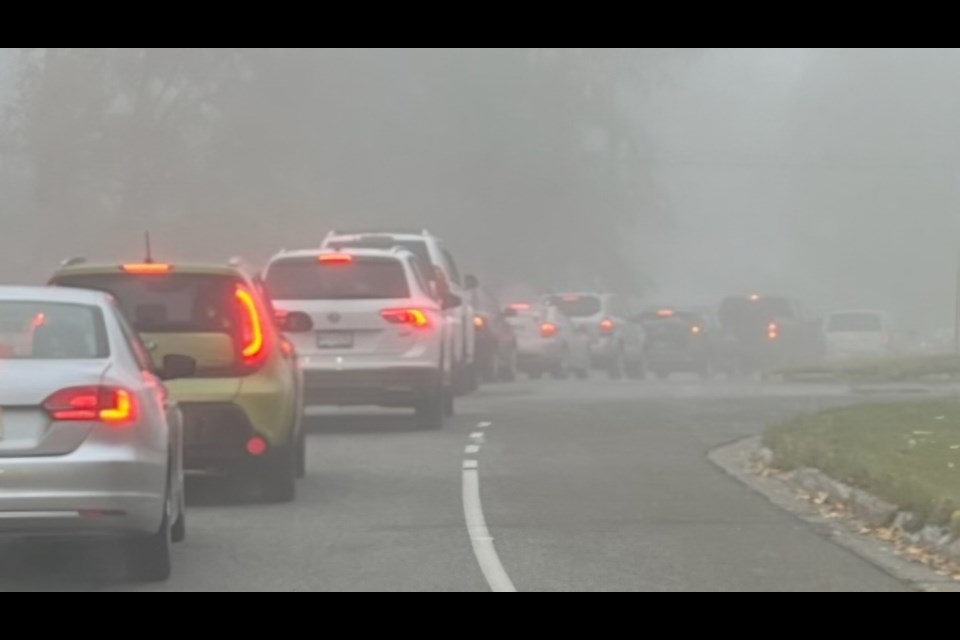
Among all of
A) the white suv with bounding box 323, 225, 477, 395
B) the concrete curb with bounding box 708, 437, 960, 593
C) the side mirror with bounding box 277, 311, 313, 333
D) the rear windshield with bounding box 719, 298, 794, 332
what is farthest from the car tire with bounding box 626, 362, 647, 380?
the side mirror with bounding box 277, 311, 313, 333

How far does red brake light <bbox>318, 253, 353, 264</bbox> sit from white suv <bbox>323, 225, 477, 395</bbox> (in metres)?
4.29

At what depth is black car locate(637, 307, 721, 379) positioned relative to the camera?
1940 inches

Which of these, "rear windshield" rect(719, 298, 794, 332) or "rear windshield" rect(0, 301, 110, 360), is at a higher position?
"rear windshield" rect(0, 301, 110, 360)

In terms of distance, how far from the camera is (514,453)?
67.8 ft

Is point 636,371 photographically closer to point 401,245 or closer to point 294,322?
point 401,245

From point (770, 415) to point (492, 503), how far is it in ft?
34.4

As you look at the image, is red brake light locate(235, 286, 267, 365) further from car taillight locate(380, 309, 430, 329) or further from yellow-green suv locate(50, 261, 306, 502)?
car taillight locate(380, 309, 430, 329)

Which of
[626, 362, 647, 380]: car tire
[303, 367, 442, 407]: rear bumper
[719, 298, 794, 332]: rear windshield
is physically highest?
[303, 367, 442, 407]: rear bumper

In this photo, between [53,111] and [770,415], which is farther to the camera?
[53,111]

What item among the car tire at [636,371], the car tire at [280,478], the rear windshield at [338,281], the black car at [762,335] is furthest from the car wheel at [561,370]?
the car tire at [280,478]

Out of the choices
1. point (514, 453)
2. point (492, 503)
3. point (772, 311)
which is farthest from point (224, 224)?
point (492, 503)

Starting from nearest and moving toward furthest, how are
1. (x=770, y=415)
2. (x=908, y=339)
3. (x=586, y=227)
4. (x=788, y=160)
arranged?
(x=770, y=415) → (x=908, y=339) → (x=586, y=227) → (x=788, y=160)

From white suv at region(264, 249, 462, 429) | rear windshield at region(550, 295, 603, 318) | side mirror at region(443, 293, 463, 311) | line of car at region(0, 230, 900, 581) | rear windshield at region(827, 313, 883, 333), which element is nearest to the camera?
line of car at region(0, 230, 900, 581)

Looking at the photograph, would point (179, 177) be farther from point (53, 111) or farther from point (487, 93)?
point (487, 93)
